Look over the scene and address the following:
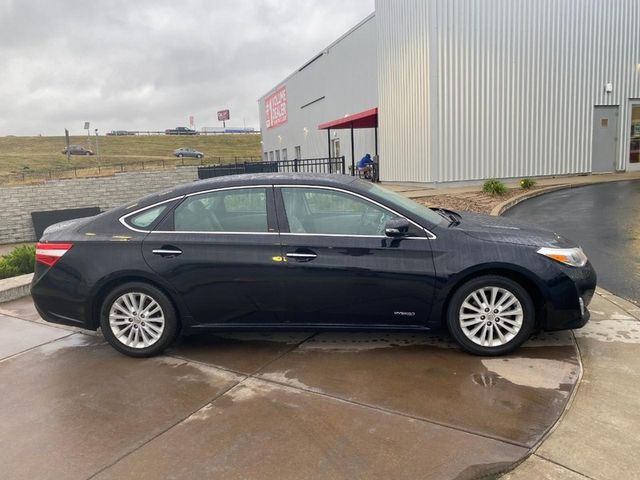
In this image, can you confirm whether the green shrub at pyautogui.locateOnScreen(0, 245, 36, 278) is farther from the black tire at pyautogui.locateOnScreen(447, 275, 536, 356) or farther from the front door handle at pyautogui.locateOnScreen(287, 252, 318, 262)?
the black tire at pyautogui.locateOnScreen(447, 275, 536, 356)

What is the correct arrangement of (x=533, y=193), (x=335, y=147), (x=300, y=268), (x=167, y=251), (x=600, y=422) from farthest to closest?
(x=335, y=147) → (x=533, y=193) → (x=167, y=251) → (x=300, y=268) → (x=600, y=422)

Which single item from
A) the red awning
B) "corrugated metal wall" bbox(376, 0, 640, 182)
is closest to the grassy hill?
the red awning

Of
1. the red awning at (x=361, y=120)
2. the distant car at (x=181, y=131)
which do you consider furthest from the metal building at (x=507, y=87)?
the distant car at (x=181, y=131)

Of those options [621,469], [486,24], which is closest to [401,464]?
[621,469]

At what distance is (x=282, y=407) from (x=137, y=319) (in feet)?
5.49

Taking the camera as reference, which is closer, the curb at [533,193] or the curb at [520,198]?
the curb at [520,198]

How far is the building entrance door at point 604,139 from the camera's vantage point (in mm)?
18500

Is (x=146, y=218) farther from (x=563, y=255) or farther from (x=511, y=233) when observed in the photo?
(x=563, y=255)

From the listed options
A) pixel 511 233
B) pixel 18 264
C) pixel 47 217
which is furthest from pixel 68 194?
pixel 511 233

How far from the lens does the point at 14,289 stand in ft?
21.7

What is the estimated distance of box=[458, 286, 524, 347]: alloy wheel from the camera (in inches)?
163

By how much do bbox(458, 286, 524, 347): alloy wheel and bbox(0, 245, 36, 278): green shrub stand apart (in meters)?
6.81

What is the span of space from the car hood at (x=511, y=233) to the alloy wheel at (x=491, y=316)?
0.41 m

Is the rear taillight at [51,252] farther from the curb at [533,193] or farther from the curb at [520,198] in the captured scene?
the curb at [533,193]
